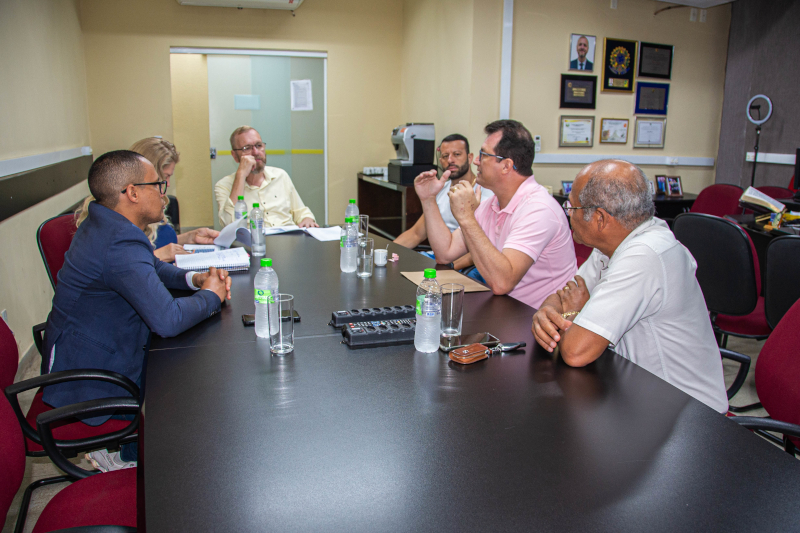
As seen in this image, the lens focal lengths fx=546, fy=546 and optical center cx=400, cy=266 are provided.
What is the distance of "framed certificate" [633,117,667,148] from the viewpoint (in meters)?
5.09

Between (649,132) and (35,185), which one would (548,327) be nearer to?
(35,185)

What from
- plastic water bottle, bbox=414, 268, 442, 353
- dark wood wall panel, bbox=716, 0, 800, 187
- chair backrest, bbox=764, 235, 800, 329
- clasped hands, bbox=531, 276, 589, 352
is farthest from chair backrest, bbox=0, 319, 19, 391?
Answer: dark wood wall panel, bbox=716, 0, 800, 187

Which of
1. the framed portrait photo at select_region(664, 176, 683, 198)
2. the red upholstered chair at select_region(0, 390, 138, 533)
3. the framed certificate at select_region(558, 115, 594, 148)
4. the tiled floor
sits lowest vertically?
the tiled floor

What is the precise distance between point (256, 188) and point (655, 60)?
379cm

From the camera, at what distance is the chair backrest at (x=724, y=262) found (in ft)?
8.36

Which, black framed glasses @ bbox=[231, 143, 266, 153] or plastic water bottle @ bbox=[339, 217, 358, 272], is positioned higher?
black framed glasses @ bbox=[231, 143, 266, 153]

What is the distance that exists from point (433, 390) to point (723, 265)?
6.79ft

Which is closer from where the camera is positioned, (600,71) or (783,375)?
(783,375)

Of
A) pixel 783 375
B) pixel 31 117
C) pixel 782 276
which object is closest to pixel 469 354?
pixel 783 375

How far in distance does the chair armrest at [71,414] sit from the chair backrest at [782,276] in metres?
2.43

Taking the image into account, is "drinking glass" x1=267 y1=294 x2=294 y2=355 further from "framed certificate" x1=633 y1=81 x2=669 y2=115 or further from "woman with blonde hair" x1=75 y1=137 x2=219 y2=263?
"framed certificate" x1=633 y1=81 x2=669 y2=115

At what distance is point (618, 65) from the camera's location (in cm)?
487

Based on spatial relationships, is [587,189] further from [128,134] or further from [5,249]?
[128,134]

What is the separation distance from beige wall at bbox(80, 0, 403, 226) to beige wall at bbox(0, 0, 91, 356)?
24.1 inches
